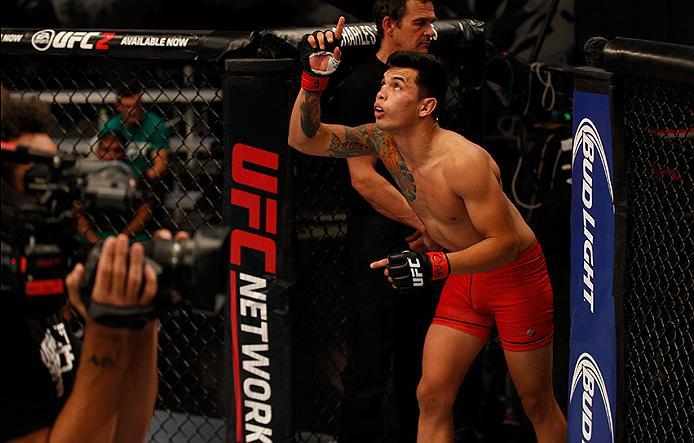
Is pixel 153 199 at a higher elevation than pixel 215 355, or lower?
higher

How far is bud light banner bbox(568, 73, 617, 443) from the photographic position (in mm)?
3479

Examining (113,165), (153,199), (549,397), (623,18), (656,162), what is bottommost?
(549,397)

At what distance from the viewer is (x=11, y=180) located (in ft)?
8.78

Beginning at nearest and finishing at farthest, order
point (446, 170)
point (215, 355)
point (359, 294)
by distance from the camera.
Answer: point (446, 170), point (359, 294), point (215, 355)

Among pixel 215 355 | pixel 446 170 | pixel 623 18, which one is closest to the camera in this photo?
A: pixel 446 170

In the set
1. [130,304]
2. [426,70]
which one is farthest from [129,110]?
[130,304]

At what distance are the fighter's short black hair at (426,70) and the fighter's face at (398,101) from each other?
0.06 ft

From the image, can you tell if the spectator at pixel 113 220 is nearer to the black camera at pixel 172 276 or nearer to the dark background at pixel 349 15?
the dark background at pixel 349 15

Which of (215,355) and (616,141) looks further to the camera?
(215,355)

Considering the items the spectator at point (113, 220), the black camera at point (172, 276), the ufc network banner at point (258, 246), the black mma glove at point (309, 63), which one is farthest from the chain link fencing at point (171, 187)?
the black camera at point (172, 276)

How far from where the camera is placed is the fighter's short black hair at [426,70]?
3.97 m

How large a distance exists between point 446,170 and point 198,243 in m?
1.56

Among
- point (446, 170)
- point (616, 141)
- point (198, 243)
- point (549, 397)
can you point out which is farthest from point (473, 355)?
point (198, 243)

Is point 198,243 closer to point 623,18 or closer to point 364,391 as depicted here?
point 364,391
